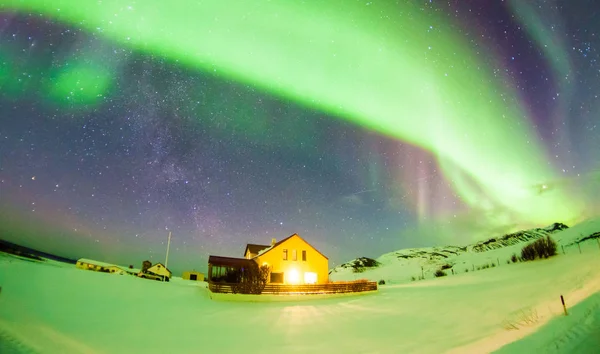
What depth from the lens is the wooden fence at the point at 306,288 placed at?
26125mm

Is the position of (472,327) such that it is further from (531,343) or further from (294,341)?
(294,341)

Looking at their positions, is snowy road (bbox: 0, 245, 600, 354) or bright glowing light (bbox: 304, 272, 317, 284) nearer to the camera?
snowy road (bbox: 0, 245, 600, 354)

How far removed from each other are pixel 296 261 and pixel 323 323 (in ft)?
→ 71.9

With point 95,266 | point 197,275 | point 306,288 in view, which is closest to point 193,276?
point 197,275

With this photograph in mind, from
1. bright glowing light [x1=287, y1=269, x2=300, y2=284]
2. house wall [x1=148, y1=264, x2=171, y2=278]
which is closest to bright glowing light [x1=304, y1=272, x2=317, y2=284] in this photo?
bright glowing light [x1=287, y1=269, x2=300, y2=284]

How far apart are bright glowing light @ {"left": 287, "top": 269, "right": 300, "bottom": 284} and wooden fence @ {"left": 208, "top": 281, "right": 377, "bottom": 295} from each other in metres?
8.92

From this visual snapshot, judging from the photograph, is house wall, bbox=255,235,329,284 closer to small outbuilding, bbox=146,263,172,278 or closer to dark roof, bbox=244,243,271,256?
dark roof, bbox=244,243,271,256

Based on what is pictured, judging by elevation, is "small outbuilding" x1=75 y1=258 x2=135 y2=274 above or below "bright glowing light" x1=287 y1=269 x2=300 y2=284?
above

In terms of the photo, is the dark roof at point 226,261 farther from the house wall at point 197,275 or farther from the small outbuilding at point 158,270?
the house wall at point 197,275

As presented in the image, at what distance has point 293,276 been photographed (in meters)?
36.4

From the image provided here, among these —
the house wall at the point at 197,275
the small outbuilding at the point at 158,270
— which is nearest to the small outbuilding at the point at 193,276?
the house wall at the point at 197,275

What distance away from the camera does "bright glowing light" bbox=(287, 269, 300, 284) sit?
119 ft

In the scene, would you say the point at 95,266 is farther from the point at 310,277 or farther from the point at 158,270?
the point at 310,277

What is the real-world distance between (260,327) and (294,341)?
3403 mm
